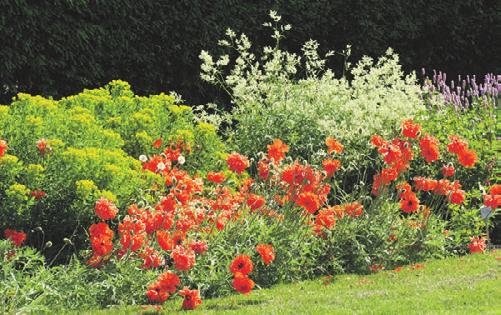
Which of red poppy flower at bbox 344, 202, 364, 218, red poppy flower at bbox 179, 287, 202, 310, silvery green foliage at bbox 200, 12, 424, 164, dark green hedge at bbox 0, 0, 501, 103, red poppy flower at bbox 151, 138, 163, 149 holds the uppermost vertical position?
dark green hedge at bbox 0, 0, 501, 103

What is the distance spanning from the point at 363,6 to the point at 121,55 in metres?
4.14

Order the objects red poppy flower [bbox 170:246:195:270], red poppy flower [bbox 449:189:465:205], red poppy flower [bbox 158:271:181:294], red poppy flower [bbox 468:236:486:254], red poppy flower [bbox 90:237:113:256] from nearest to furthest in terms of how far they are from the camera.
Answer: red poppy flower [bbox 170:246:195:270]
red poppy flower [bbox 158:271:181:294]
red poppy flower [bbox 90:237:113:256]
red poppy flower [bbox 449:189:465:205]
red poppy flower [bbox 468:236:486:254]

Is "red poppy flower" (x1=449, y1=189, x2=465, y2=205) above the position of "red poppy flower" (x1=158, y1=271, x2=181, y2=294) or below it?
above

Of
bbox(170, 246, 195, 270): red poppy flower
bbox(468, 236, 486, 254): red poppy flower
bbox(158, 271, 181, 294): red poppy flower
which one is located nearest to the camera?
bbox(170, 246, 195, 270): red poppy flower

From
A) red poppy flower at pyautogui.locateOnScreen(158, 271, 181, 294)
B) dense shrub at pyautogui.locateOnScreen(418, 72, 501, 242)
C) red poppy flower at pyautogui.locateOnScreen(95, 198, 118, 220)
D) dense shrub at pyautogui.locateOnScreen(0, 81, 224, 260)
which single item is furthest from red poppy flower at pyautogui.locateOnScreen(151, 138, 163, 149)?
dense shrub at pyautogui.locateOnScreen(418, 72, 501, 242)

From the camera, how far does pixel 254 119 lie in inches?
317

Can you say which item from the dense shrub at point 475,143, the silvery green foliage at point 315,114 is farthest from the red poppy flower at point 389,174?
the silvery green foliage at point 315,114

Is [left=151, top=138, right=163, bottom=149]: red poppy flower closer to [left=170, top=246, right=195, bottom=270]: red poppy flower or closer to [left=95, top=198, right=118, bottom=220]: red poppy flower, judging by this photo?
[left=95, top=198, right=118, bottom=220]: red poppy flower

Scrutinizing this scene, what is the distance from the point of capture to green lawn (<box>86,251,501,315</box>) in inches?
193

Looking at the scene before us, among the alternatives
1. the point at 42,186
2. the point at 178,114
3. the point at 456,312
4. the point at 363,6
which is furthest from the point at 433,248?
the point at 363,6

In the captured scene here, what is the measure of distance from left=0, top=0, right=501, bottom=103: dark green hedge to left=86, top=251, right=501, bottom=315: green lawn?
4.50 metres

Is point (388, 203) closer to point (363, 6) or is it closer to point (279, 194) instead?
point (279, 194)

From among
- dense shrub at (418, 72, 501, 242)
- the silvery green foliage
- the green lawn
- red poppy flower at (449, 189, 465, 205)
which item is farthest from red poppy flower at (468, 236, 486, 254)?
the silvery green foliage

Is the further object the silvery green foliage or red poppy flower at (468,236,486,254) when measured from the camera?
the silvery green foliage
